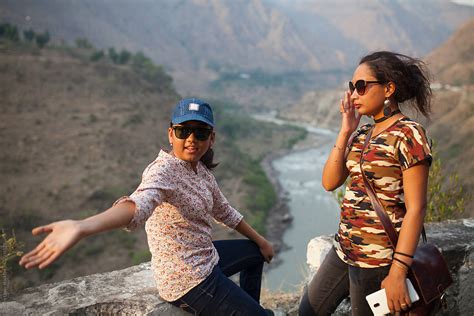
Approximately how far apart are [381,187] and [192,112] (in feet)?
3.02

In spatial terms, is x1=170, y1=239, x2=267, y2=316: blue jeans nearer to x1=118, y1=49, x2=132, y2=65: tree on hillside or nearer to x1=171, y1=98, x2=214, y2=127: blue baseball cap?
x1=171, y1=98, x2=214, y2=127: blue baseball cap

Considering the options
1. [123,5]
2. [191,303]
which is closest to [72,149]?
[191,303]

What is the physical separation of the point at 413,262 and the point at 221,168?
31.2m

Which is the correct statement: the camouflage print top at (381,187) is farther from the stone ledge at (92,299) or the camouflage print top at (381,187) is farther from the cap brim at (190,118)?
the stone ledge at (92,299)

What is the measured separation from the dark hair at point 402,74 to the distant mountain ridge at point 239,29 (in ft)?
239

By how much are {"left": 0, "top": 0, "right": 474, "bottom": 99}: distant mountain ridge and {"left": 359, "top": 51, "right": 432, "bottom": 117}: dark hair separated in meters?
73.0

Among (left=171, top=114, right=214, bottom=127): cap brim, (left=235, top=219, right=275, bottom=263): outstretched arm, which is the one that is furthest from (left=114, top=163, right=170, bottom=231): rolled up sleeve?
(left=235, top=219, right=275, bottom=263): outstretched arm

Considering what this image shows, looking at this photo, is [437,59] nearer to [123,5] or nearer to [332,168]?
[332,168]

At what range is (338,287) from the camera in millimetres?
2068

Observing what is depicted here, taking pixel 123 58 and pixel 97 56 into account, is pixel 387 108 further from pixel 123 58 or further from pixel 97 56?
pixel 123 58

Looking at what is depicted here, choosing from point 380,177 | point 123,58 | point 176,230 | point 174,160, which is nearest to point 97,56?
point 123,58

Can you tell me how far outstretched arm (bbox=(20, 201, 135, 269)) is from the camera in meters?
1.26

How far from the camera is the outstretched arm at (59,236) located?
4.15ft

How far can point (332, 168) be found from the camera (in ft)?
6.70
